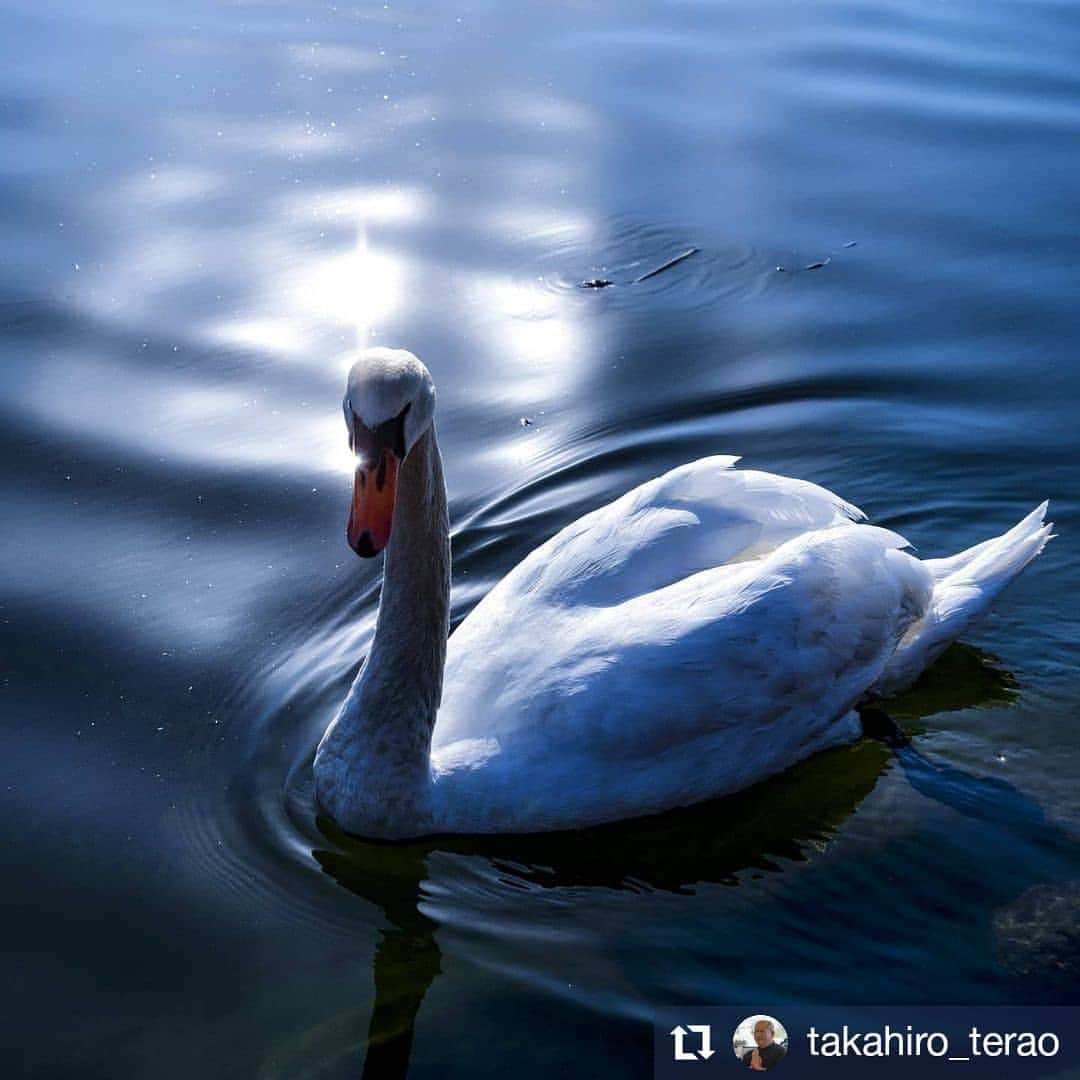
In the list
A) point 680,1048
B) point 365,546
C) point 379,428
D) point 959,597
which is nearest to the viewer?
point 680,1048

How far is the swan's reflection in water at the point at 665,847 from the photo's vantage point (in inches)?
242

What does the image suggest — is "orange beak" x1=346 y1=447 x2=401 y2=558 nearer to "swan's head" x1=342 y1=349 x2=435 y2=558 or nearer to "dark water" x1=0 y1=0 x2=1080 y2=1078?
"swan's head" x1=342 y1=349 x2=435 y2=558

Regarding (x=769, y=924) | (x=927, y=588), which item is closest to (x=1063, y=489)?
(x=927, y=588)

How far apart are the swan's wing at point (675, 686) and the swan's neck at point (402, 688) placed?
200 mm

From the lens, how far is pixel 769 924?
606 cm

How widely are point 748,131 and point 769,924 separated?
871 centimetres

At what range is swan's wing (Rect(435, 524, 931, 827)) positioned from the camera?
6.39 meters

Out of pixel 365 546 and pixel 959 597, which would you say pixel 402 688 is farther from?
pixel 959 597

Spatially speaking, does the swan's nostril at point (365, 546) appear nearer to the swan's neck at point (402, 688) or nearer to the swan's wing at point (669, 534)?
the swan's neck at point (402, 688)

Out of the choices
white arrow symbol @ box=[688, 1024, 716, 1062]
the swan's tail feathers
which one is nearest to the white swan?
the swan's tail feathers

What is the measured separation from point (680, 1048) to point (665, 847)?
114cm

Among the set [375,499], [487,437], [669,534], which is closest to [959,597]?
[669,534]

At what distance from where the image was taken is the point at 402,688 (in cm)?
654
